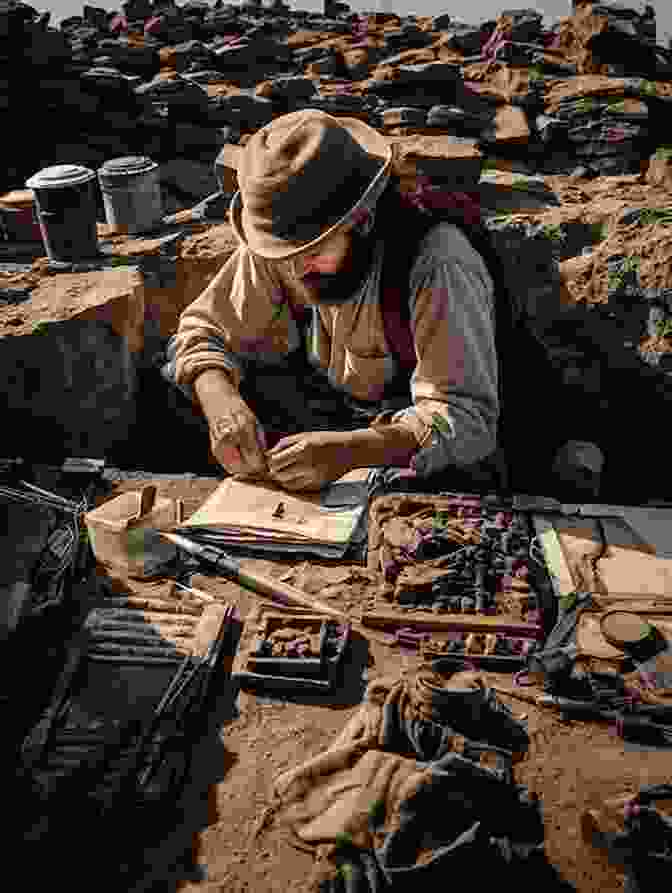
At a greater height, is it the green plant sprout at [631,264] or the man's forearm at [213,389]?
the man's forearm at [213,389]

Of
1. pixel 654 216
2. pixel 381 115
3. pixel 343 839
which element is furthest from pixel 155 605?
pixel 381 115

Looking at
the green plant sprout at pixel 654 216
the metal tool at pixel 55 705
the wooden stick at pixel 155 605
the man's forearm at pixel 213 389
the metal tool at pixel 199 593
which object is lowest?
the metal tool at pixel 199 593

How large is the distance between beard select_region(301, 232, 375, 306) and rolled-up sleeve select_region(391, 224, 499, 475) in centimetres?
21

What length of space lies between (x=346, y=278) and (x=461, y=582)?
135 centimetres

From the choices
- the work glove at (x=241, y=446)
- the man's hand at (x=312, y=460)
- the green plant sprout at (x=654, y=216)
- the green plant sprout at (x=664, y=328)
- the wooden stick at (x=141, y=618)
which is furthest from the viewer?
the green plant sprout at (x=654, y=216)

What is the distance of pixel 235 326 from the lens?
12.5ft

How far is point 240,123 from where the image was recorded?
28.9 feet

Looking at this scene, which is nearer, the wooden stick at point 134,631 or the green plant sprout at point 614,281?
the wooden stick at point 134,631

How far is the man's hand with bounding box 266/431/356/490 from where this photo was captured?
308 centimetres

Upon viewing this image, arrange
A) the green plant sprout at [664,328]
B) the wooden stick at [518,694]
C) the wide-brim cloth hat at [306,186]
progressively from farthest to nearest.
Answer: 1. the green plant sprout at [664,328]
2. the wide-brim cloth hat at [306,186]
3. the wooden stick at [518,694]

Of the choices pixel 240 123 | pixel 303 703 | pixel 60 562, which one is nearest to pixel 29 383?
pixel 60 562

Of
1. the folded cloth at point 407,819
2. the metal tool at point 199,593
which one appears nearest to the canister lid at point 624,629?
the folded cloth at point 407,819

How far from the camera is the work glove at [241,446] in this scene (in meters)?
3.18

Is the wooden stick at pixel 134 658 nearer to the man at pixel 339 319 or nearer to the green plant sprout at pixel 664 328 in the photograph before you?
the man at pixel 339 319
